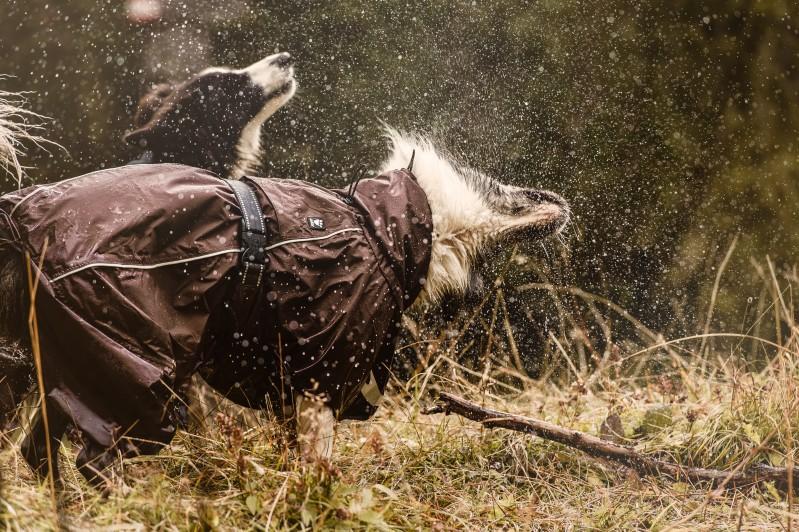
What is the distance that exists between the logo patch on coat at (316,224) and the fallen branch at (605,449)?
0.75 metres

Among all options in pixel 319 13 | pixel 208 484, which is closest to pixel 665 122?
pixel 319 13

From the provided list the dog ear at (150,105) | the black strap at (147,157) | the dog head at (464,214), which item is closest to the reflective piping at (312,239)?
the dog head at (464,214)

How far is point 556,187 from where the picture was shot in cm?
472

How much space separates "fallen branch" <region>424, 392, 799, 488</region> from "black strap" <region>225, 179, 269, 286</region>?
824 mm

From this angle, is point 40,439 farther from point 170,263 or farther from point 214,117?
point 214,117

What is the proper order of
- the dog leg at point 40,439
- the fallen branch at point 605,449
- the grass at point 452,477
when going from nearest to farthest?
the grass at point 452,477 → the dog leg at point 40,439 → the fallen branch at point 605,449

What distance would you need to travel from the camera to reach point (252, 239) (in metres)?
2.10

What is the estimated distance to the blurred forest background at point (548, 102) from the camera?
4184mm

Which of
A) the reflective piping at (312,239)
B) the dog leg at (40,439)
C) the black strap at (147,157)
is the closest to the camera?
the dog leg at (40,439)

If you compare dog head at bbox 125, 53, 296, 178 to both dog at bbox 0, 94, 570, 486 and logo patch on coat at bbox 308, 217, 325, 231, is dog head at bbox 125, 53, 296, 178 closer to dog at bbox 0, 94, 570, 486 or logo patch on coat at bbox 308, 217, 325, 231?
dog at bbox 0, 94, 570, 486

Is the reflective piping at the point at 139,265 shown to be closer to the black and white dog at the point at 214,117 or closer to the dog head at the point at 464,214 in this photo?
the dog head at the point at 464,214

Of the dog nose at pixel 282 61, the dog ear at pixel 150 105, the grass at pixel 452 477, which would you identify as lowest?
the grass at pixel 452 477

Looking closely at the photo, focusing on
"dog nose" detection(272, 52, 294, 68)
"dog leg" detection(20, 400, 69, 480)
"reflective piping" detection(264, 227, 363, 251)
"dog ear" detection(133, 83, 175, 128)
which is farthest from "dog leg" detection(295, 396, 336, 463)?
"dog nose" detection(272, 52, 294, 68)

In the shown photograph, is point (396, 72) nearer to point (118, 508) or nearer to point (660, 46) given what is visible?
point (660, 46)
